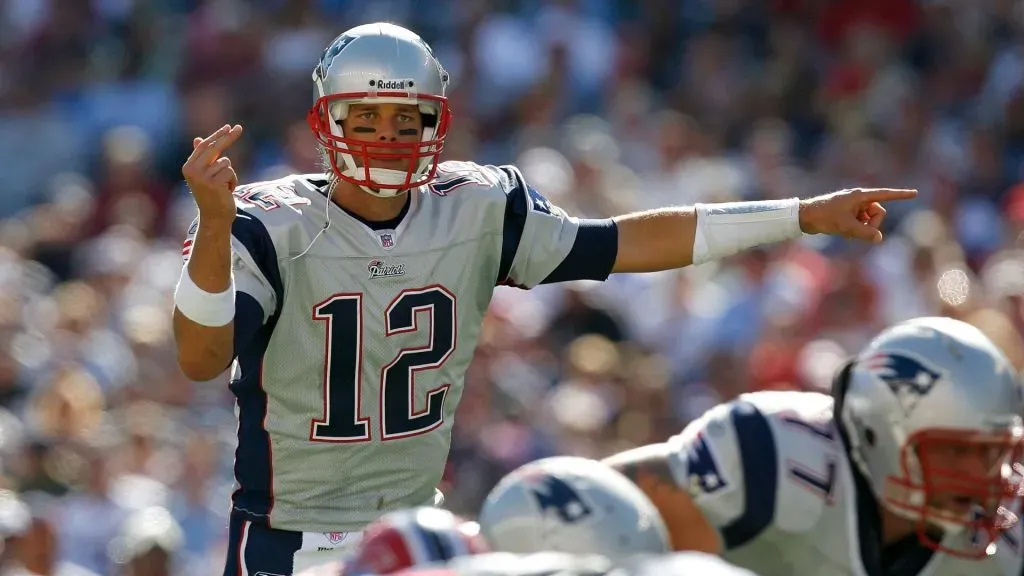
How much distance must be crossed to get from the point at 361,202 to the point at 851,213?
54.1 inches

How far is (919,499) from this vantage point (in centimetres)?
484

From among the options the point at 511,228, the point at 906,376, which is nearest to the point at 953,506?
the point at 906,376

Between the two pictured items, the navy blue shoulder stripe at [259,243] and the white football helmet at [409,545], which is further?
the navy blue shoulder stripe at [259,243]

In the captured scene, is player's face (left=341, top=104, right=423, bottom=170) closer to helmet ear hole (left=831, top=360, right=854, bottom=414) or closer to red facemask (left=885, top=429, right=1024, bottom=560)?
helmet ear hole (left=831, top=360, right=854, bottom=414)

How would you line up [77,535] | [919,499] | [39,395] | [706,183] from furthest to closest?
[706,183] → [39,395] → [77,535] → [919,499]

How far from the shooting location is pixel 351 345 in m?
4.92

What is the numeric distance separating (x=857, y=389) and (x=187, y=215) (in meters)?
7.24

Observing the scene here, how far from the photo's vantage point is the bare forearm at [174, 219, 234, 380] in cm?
445

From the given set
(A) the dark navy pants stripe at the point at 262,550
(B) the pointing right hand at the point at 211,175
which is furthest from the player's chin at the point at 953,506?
(B) the pointing right hand at the point at 211,175

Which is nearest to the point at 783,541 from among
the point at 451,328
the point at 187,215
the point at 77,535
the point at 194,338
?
the point at 451,328

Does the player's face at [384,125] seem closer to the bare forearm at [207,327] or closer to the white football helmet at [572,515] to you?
the bare forearm at [207,327]

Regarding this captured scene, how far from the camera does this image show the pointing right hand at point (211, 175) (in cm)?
439

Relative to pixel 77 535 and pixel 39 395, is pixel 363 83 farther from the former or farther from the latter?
pixel 39 395

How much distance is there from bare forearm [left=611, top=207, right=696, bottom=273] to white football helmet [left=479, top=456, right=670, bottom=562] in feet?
4.53
